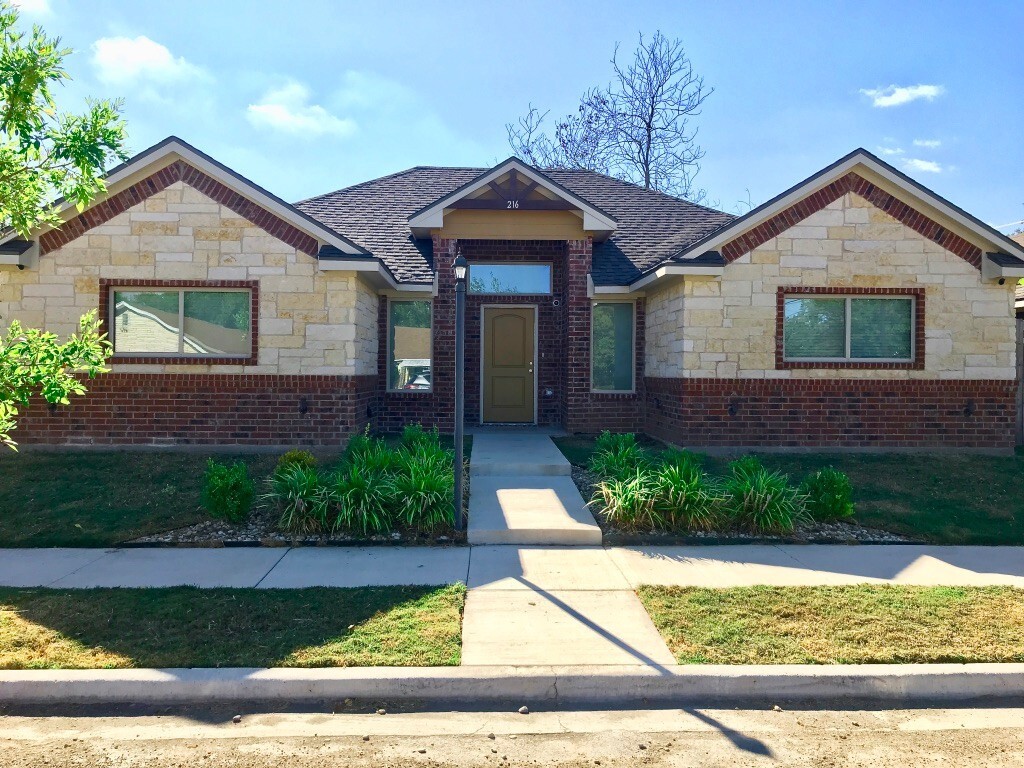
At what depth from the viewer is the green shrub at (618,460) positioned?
28.0 ft

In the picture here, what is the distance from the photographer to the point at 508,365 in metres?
13.8

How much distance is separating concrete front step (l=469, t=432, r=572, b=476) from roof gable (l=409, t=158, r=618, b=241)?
4110 mm

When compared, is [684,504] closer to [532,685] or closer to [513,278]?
[532,685]

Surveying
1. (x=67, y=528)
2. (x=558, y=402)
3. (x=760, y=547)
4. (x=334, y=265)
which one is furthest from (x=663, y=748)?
(x=558, y=402)

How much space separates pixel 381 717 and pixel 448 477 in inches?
154

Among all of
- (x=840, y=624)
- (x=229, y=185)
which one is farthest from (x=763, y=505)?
(x=229, y=185)

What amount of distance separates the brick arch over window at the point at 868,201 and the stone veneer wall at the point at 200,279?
6.34 meters

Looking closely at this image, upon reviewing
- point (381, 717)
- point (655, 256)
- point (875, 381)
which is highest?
point (655, 256)

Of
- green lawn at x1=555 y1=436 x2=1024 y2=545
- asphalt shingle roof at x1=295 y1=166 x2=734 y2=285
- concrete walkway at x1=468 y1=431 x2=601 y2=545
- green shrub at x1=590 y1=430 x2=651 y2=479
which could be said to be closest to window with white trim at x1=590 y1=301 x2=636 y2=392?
asphalt shingle roof at x1=295 y1=166 x2=734 y2=285

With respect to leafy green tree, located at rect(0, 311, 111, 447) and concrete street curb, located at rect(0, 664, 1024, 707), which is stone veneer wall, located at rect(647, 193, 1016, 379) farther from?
leafy green tree, located at rect(0, 311, 111, 447)

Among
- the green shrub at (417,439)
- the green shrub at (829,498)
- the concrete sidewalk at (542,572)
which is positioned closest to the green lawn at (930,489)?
the green shrub at (829,498)

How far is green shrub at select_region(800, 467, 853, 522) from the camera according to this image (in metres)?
7.53

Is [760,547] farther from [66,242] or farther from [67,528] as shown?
[66,242]

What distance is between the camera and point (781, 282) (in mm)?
10805
